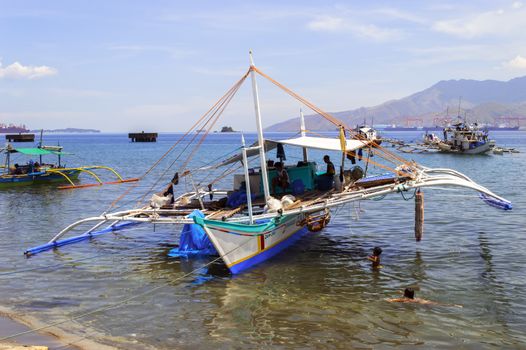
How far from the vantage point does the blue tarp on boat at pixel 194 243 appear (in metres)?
19.1

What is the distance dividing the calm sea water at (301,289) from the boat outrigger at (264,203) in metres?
0.84

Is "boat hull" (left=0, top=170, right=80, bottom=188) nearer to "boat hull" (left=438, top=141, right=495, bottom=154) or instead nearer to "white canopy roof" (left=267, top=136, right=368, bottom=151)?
"white canopy roof" (left=267, top=136, right=368, bottom=151)

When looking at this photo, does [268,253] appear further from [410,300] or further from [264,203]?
[410,300]

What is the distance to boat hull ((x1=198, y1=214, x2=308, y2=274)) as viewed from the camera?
52.2 ft

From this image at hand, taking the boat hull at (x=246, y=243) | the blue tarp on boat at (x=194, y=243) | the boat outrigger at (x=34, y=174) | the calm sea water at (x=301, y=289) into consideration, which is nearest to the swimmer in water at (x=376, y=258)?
the calm sea water at (x=301, y=289)

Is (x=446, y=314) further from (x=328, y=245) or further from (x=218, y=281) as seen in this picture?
(x=328, y=245)

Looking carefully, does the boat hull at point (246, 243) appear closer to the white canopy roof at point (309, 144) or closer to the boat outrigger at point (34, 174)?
the white canopy roof at point (309, 144)

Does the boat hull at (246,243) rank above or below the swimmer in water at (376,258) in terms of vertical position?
above

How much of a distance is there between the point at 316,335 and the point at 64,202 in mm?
28379

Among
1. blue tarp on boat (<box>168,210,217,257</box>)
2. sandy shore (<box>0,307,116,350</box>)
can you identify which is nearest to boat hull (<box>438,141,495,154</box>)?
blue tarp on boat (<box>168,210,217,257</box>)

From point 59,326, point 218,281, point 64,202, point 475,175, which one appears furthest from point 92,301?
point 475,175

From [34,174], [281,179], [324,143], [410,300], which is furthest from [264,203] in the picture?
[34,174]

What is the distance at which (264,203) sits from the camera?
64.2 ft

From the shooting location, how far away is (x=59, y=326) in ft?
41.1
